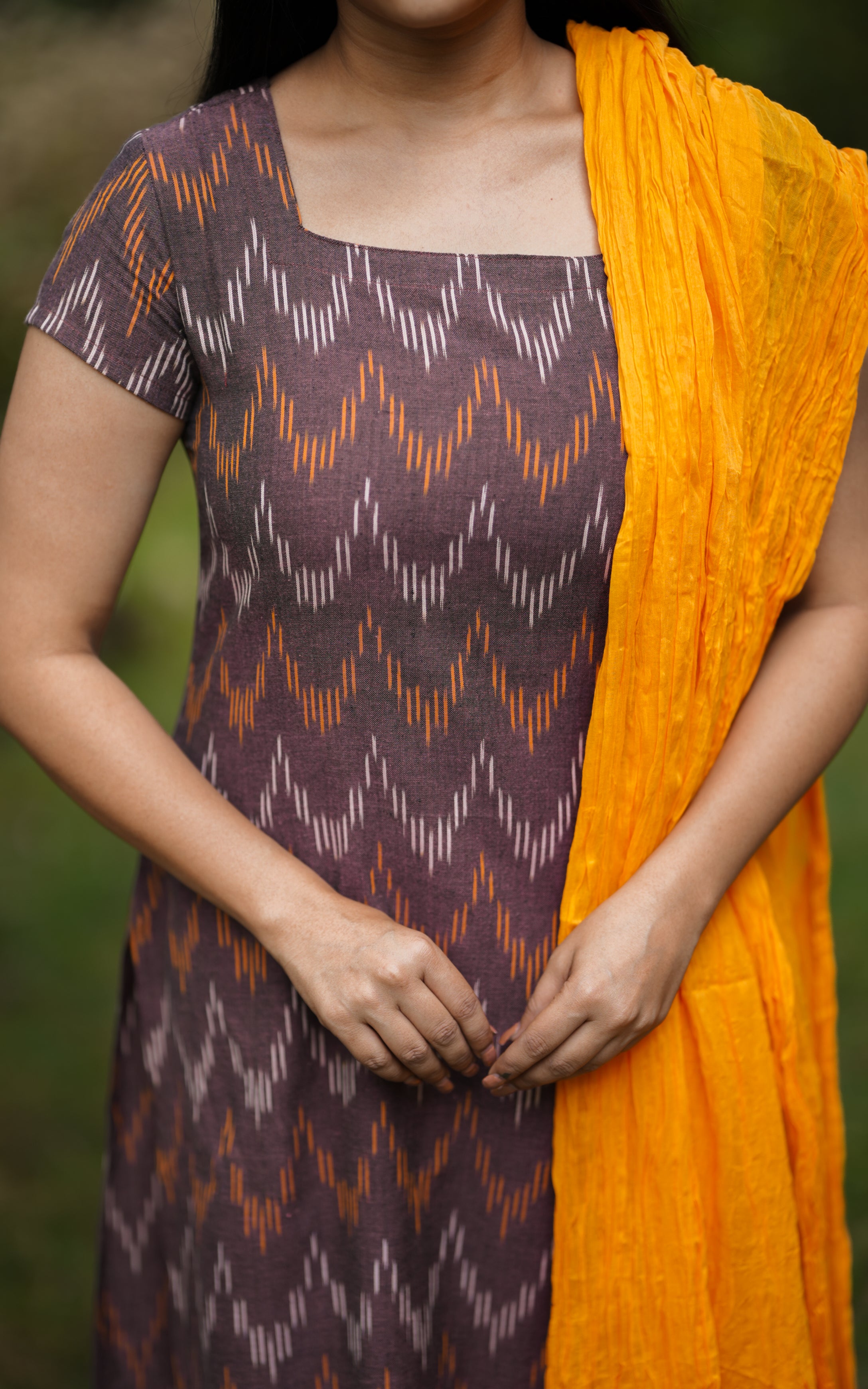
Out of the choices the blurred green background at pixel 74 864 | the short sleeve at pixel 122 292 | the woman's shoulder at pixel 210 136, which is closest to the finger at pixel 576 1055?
the short sleeve at pixel 122 292

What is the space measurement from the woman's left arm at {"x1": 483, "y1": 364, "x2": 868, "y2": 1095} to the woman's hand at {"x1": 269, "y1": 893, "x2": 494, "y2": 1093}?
55 millimetres

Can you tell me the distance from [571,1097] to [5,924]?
1962 millimetres

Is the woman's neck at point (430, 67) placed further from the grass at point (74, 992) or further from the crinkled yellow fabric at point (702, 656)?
the grass at point (74, 992)

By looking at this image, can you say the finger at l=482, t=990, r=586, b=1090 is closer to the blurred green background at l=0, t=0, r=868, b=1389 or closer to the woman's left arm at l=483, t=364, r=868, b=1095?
the woman's left arm at l=483, t=364, r=868, b=1095

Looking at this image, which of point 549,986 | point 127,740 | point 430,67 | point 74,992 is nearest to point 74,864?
point 74,992

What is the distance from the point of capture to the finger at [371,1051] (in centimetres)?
82

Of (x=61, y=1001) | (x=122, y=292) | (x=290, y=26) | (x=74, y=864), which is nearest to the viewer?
(x=122, y=292)

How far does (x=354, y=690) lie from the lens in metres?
0.84

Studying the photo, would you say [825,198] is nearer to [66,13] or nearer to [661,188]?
[661,188]

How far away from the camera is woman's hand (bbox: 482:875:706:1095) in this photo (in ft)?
2.67

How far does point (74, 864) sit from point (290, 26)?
2.16 m

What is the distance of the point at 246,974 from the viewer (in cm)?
92

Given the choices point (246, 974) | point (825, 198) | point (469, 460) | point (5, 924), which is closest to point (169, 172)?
point (469, 460)

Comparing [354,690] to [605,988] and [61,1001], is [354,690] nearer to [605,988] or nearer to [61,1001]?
[605,988]
